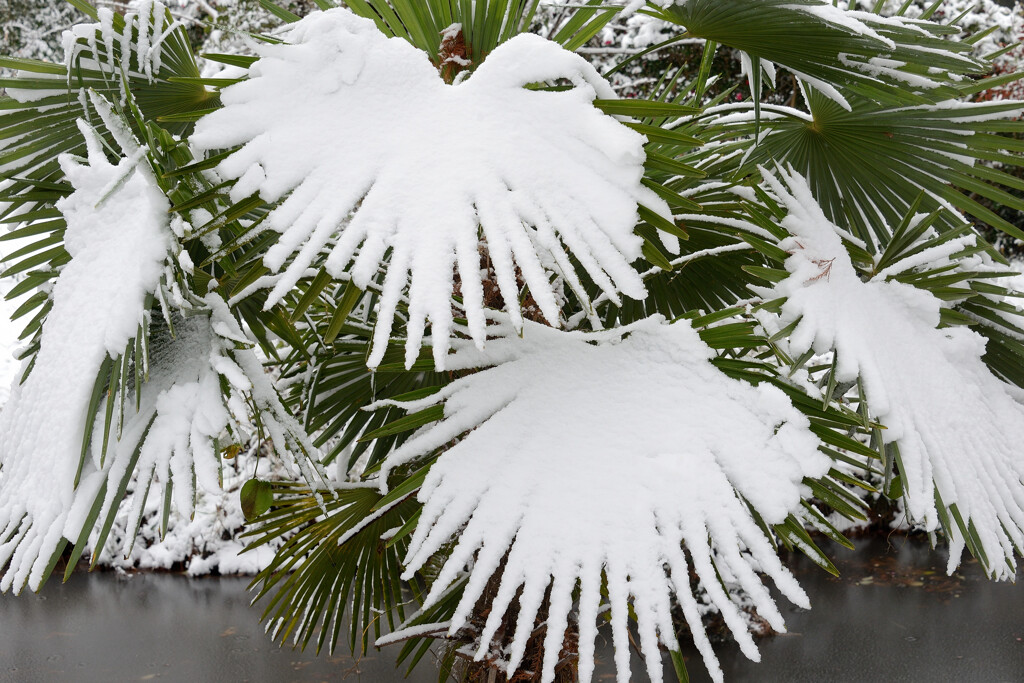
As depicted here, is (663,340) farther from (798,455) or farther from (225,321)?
(225,321)

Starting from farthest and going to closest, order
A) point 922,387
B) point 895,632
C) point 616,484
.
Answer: point 895,632 < point 922,387 < point 616,484

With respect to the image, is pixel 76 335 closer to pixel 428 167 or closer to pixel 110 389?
pixel 110 389

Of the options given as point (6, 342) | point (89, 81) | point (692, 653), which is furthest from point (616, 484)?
point (6, 342)

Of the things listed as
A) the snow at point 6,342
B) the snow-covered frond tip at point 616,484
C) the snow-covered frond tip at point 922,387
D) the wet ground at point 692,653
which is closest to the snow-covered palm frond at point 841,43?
the snow-covered frond tip at point 922,387

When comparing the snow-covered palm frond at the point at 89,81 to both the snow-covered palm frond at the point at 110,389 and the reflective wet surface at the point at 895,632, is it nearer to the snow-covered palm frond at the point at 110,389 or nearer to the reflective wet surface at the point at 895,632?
the snow-covered palm frond at the point at 110,389

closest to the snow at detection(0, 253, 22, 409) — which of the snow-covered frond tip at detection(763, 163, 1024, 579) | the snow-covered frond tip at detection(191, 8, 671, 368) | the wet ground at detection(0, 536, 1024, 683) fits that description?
the wet ground at detection(0, 536, 1024, 683)

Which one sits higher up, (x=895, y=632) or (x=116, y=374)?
(x=116, y=374)
